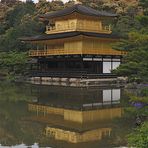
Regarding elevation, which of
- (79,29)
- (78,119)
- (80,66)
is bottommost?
(78,119)

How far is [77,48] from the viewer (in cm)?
3909

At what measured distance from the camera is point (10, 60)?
45.8m

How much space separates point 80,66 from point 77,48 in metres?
1.88

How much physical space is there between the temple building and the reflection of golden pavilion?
48.2 feet

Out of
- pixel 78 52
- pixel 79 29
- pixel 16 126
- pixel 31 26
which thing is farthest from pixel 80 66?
pixel 16 126

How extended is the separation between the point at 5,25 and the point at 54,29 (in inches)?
1165

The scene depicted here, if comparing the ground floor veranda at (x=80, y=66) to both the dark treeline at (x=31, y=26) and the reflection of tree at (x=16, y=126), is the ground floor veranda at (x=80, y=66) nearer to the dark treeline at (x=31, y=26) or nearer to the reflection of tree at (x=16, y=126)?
the dark treeline at (x=31, y=26)

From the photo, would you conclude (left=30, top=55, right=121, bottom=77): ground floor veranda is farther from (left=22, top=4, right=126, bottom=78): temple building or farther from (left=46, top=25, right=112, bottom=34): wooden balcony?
(left=46, top=25, right=112, bottom=34): wooden balcony

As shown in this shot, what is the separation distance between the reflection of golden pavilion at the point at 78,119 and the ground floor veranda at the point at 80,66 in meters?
14.2

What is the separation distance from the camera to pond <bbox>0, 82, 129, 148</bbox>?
1344cm

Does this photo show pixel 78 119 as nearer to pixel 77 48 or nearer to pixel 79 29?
pixel 77 48

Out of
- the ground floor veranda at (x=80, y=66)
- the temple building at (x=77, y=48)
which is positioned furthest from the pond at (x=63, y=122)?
the temple building at (x=77, y=48)

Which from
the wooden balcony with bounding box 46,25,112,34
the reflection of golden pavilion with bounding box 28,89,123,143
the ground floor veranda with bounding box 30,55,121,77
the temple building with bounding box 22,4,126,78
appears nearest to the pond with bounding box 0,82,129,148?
the reflection of golden pavilion with bounding box 28,89,123,143

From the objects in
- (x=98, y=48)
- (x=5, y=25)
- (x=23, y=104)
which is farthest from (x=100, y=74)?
(x=5, y=25)
